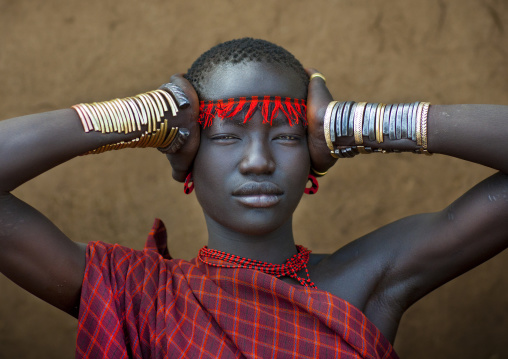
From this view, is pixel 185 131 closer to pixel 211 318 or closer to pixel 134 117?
pixel 134 117

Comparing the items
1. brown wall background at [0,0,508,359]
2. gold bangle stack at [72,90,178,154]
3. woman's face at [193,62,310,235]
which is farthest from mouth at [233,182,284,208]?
A: brown wall background at [0,0,508,359]

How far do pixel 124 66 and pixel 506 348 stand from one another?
1.94m

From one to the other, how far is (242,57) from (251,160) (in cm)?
30

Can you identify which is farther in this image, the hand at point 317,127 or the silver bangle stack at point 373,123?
the hand at point 317,127

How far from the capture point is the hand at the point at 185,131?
2.05m

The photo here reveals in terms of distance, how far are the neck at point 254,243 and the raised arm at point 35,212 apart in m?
0.38

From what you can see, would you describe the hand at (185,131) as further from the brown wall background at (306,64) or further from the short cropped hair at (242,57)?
the brown wall background at (306,64)

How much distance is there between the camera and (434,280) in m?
2.11

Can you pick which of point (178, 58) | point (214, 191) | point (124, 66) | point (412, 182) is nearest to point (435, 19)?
point (412, 182)

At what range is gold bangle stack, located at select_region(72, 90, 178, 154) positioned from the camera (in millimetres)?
1910

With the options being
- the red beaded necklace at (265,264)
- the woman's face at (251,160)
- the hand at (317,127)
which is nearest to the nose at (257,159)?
the woman's face at (251,160)

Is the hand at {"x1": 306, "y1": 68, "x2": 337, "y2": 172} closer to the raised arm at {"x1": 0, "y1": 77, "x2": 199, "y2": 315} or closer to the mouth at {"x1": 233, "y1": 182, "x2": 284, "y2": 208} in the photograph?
the mouth at {"x1": 233, "y1": 182, "x2": 284, "y2": 208}

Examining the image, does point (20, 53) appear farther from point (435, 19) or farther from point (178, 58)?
point (435, 19)

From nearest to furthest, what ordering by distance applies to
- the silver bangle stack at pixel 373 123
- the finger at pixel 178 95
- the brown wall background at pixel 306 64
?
the silver bangle stack at pixel 373 123
the finger at pixel 178 95
the brown wall background at pixel 306 64
